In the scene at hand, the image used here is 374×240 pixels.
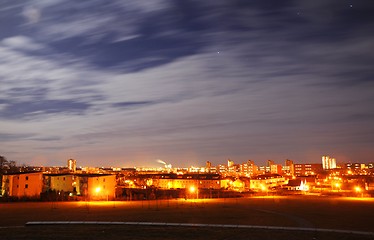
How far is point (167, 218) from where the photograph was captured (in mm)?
27297

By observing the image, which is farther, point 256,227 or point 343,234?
Result: point 256,227

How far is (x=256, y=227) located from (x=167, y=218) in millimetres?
7446

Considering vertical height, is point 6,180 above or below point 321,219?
above

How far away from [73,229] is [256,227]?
36.1 feet

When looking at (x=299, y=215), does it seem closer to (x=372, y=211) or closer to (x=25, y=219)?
(x=372, y=211)

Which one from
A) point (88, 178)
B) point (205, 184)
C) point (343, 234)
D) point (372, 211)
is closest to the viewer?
point (343, 234)

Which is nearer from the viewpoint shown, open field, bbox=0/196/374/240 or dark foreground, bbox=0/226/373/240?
dark foreground, bbox=0/226/373/240

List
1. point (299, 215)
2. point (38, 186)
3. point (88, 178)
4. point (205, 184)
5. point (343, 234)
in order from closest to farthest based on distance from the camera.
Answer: point (343, 234), point (299, 215), point (38, 186), point (88, 178), point (205, 184)

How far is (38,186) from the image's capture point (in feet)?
156

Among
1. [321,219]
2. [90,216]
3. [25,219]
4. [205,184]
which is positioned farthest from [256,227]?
[205,184]

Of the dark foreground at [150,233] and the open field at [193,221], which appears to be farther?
the open field at [193,221]

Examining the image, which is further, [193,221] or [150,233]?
Answer: [193,221]

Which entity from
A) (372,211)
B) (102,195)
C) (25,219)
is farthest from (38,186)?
(372,211)

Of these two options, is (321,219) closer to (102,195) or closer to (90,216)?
(90,216)
